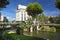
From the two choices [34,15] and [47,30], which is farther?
[47,30]

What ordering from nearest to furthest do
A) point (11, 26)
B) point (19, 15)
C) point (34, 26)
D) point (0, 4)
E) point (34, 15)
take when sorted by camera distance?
point (0, 4)
point (19, 15)
point (11, 26)
point (34, 15)
point (34, 26)

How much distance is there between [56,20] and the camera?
10852 millimetres

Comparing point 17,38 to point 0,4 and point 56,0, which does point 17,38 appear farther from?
point 56,0

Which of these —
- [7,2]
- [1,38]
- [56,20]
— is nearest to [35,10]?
[56,20]

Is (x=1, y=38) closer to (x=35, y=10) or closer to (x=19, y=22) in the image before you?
(x=19, y=22)

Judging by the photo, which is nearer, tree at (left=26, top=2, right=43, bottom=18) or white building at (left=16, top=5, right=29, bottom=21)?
white building at (left=16, top=5, right=29, bottom=21)

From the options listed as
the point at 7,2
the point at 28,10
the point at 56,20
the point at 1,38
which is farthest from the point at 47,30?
the point at 1,38

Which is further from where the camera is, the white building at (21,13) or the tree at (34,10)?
the tree at (34,10)

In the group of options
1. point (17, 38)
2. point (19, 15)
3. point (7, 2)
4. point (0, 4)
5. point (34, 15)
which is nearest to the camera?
point (17, 38)

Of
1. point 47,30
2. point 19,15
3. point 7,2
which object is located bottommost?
point 47,30

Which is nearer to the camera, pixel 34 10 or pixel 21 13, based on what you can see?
pixel 21 13

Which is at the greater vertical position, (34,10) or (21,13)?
(34,10)

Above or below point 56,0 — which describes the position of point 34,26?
below

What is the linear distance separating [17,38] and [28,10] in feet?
14.7
